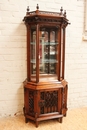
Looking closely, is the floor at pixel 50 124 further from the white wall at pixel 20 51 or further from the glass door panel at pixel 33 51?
the glass door panel at pixel 33 51

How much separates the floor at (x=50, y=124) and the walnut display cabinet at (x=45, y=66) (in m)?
0.12

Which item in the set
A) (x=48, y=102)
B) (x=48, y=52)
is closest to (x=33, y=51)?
(x=48, y=52)

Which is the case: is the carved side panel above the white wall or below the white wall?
below

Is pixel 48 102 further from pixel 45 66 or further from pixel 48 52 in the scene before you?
pixel 48 52

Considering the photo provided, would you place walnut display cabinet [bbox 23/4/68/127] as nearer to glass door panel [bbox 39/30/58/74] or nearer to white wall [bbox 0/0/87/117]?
glass door panel [bbox 39/30/58/74]

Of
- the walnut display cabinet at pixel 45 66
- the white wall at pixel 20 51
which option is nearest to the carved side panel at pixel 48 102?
the walnut display cabinet at pixel 45 66

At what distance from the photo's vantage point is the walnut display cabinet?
203 cm

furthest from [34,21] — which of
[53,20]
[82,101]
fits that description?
[82,101]

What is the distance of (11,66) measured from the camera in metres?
2.34

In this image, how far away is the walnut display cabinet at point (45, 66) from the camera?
2.03 m

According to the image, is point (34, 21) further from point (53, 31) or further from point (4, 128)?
point (4, 128)

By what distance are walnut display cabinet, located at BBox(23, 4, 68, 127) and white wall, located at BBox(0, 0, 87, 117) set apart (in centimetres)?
25

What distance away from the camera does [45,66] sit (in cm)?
231

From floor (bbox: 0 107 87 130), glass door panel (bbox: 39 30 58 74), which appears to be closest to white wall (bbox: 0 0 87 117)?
floor (bbox: 0 107 87 130)
